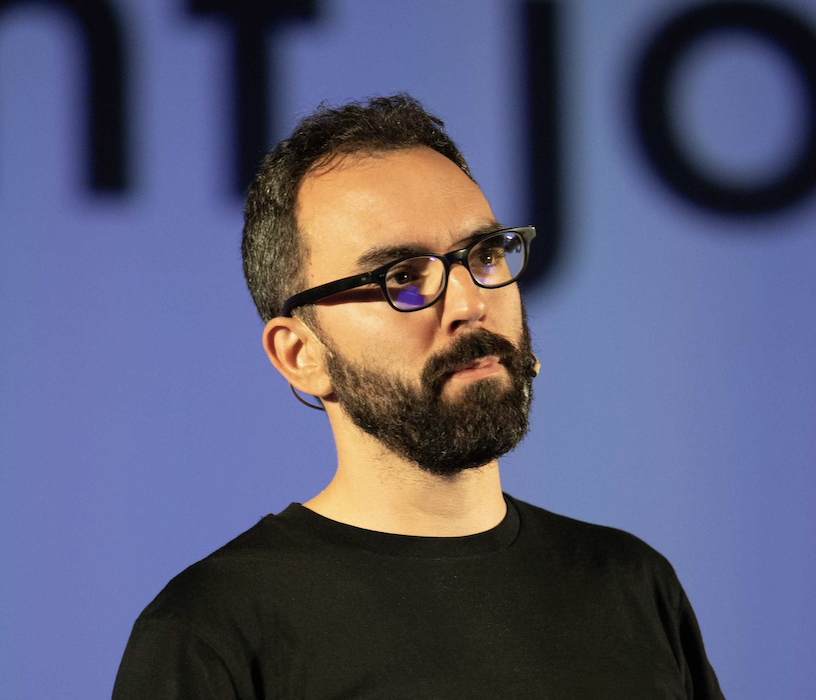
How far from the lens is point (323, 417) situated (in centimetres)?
211

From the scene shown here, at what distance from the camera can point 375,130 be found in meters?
1.35

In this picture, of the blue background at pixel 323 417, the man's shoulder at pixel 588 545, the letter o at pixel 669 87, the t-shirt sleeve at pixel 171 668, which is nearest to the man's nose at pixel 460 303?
the man's shoulder at pixel 588 545

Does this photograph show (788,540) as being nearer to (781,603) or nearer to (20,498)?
(781,603)

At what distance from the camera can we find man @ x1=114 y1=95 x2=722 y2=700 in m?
1.14

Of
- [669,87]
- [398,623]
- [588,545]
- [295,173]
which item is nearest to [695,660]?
[588,545]

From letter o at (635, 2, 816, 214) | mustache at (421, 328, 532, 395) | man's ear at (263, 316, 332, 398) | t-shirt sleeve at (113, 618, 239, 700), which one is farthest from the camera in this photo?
letter o at (635, 2, 816, 214)

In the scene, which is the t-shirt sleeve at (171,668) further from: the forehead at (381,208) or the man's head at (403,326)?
the forehead at (381,208)

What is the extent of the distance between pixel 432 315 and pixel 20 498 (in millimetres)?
1188

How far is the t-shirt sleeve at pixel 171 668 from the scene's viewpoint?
1.09 metres

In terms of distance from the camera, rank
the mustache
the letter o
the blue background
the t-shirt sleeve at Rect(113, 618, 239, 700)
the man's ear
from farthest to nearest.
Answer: the letter o → the blue background → the man's ear → the mustache → the t-shirt sleeve at Rect(113, 618, 239, 700)

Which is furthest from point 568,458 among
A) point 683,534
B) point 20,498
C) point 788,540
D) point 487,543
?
point 20,498

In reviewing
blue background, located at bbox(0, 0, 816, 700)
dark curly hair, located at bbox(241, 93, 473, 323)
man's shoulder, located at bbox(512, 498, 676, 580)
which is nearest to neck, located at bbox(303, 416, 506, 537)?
man's shoulder, located at bbox(512, 498, 676, 580)

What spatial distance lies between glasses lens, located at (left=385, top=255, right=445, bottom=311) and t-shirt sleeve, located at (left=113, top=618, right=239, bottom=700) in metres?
0.46

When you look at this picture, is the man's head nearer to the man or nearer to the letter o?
the man
